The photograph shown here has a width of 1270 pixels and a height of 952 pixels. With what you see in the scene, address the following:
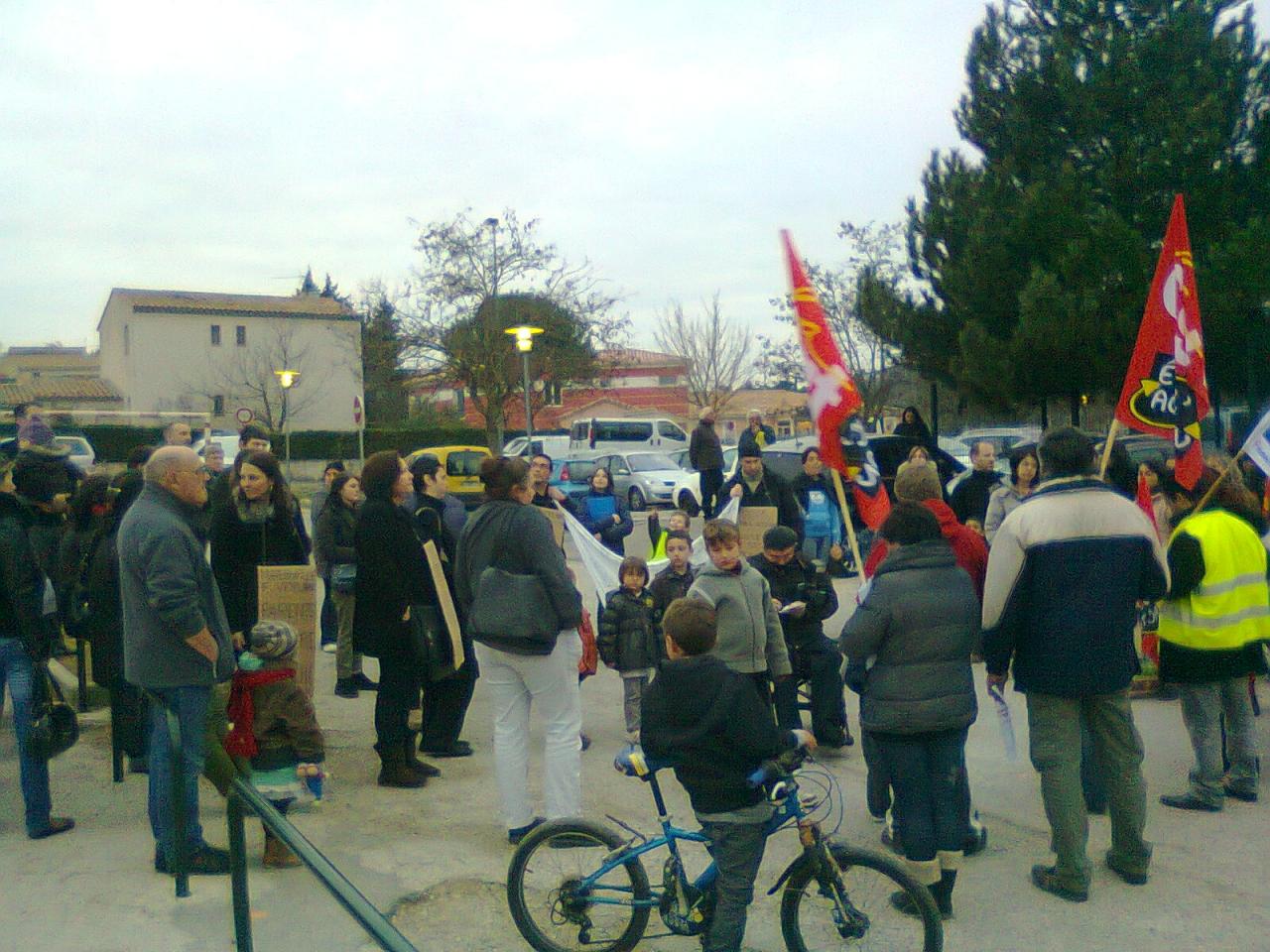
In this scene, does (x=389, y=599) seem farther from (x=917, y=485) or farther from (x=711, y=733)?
(x=711, y=733)

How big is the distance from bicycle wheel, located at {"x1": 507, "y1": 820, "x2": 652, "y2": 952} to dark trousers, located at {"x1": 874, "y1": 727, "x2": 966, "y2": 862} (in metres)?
1.07

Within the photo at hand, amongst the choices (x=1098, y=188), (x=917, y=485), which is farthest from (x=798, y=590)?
(x=1098, y=188)

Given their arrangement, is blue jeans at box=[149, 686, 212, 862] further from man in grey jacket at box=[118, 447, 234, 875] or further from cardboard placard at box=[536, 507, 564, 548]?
cardboard placard at box=[536, 507, 564, 548]

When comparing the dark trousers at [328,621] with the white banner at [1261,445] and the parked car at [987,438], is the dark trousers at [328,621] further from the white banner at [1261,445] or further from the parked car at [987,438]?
the parked car at [987,438]

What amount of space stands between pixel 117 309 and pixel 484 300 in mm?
30456

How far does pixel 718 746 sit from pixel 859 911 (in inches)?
32.8

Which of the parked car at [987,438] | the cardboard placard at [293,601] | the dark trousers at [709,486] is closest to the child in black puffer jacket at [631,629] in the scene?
the cardboard placard at [293,601]

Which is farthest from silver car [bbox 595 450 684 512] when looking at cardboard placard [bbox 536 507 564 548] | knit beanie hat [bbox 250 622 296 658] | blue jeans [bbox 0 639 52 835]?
knit beanie hat [bbox 250 622 296 658]

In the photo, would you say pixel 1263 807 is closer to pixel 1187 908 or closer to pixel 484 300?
pixel 1187 908

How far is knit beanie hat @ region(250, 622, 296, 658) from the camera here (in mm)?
5344

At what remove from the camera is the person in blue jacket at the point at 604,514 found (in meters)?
9.97

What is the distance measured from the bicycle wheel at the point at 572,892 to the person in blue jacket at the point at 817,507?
7507 mm

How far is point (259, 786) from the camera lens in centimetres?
531

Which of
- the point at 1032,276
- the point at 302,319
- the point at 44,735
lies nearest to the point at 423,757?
the point at 44,735
